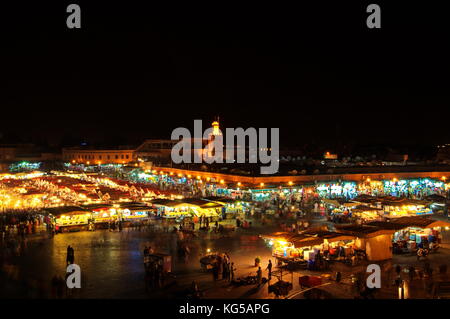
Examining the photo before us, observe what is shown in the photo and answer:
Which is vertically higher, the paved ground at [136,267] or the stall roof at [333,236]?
the stall roof at [333,236]

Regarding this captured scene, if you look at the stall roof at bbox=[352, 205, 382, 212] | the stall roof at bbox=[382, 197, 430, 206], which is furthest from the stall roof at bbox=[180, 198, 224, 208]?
the stall roof at bbox=[382, 197, 430, 206]

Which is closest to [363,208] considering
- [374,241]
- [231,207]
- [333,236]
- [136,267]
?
[231,207]

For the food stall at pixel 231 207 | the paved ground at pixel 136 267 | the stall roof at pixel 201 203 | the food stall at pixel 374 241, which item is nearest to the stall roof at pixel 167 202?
the stall roof at pixel 201 203

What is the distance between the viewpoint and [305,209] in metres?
22.8

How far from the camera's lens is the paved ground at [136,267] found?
10156 millimetres

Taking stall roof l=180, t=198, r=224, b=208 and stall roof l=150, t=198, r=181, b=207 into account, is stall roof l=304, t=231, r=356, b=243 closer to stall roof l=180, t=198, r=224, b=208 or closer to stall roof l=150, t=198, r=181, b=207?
stall roof l=180, t=198, r=224, b=208

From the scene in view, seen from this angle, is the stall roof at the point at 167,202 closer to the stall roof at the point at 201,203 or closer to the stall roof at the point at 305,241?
the stall roof at the point at 201,203

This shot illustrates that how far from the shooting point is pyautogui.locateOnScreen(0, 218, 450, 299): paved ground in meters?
10.2

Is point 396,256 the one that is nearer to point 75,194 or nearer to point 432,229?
point 432,229

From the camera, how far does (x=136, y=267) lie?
40.1ft

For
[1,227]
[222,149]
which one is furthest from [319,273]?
[222,149]

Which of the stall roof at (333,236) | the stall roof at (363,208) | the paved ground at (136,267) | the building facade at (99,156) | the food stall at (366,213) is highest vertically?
the building facade at (99,156)

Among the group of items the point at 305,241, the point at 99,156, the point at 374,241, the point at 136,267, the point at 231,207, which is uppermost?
the point at 99,156

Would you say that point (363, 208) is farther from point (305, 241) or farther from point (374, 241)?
point (305, 241)
